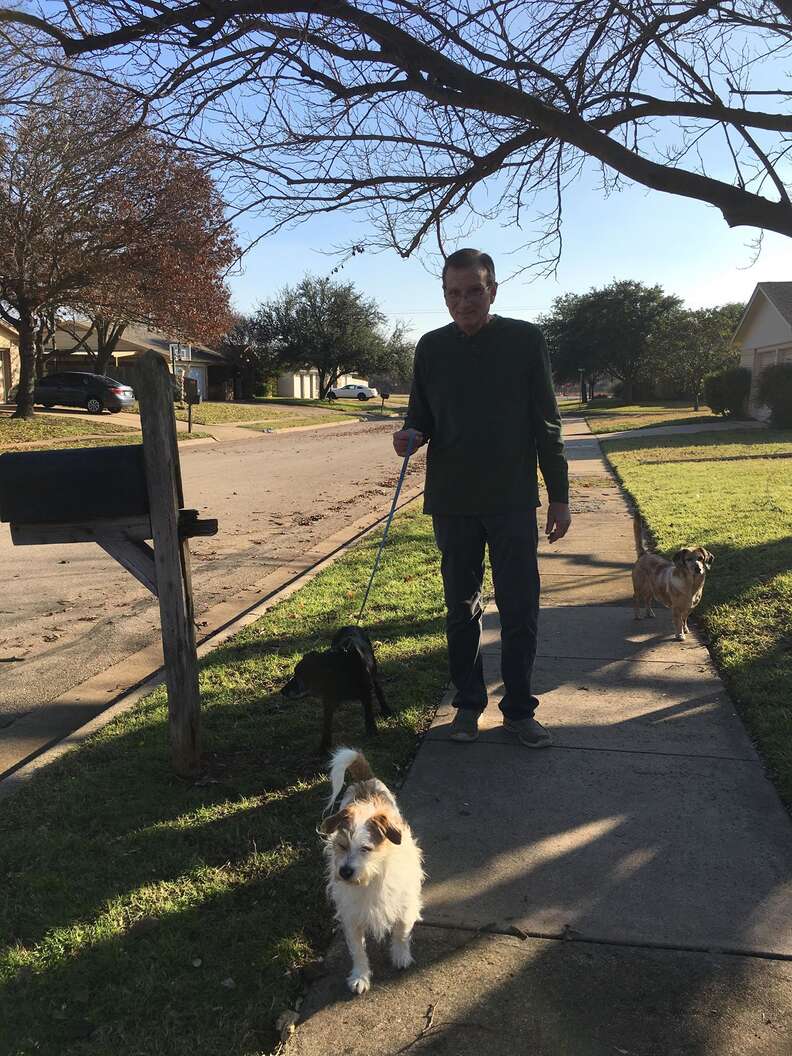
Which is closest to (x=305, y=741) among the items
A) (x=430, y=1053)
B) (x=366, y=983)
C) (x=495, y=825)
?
(x=495, y=825)

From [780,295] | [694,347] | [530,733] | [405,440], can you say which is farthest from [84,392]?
[694,347]

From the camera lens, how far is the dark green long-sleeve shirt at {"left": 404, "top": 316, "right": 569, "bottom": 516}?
345cm

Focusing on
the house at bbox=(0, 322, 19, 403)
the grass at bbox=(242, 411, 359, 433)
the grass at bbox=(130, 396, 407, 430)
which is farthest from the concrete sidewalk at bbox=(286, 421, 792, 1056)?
the house at bbox=(0, 322, 19, 403)

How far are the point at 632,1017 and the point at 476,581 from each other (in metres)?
2.00

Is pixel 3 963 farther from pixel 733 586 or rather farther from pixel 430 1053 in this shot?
pixel 733 586

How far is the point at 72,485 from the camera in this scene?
297 centimetres

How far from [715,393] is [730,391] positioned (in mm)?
718

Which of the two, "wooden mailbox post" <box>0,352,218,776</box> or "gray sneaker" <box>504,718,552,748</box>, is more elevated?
"wooden mailbox post" <box>0,352,218,776</box>

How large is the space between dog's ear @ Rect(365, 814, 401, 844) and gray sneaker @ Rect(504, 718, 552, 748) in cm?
154

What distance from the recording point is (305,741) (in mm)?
3721

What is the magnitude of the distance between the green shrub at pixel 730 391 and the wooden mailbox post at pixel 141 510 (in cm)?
2917

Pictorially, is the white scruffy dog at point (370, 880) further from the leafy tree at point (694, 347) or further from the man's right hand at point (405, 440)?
the leafy tree at point (694, 347)

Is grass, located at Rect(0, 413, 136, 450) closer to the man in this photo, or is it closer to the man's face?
the man

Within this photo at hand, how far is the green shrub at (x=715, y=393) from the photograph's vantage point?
29286mm
